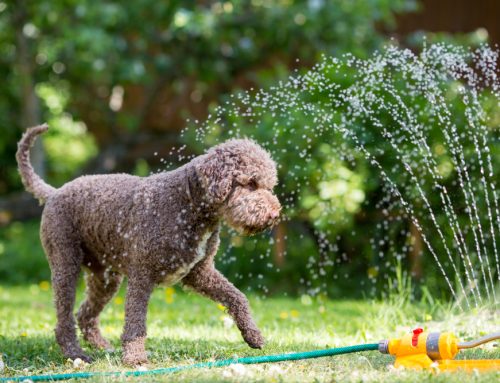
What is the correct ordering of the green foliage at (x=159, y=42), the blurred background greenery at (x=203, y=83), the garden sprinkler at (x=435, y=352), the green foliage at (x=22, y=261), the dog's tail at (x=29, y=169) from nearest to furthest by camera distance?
the garden sprinkler at (x=435, y=352) → the dog's tail at (x=29, y=169) → the blurred background greenery at (x=203, y=83) → the green foliage at (x=159, y=42) → the green foliage at (x=22, y=261)

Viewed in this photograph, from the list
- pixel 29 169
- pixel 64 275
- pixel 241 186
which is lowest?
pixel 64 275

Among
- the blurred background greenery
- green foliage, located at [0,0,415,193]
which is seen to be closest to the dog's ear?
the blurred background greenery

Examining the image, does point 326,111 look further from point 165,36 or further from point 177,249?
point 165,36

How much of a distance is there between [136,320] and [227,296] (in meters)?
0.48

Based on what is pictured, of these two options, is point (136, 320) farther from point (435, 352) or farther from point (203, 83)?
point (203, 83)

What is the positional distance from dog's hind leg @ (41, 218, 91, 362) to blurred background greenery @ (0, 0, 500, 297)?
1717 millimetres

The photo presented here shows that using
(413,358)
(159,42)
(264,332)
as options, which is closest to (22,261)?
(159,42)

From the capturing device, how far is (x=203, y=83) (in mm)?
9398

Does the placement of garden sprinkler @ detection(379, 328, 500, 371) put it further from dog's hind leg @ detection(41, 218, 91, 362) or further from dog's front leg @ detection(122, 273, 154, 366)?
dog's hind leg @ detection(41, 218, 91, 362)

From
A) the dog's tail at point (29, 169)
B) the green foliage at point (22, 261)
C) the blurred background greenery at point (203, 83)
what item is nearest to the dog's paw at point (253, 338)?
the dog's tail at point (29, 169)

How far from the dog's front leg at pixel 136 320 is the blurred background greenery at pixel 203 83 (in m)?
1.93

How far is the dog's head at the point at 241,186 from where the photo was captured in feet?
11.5

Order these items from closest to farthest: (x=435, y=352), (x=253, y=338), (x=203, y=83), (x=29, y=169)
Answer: (x=435, y=352) → (x=253, y=338) → (x=29, y=169) → (x=203, y=83)

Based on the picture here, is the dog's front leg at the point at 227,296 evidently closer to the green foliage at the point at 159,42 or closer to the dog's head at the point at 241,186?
the dog's head at the point at 241,186
